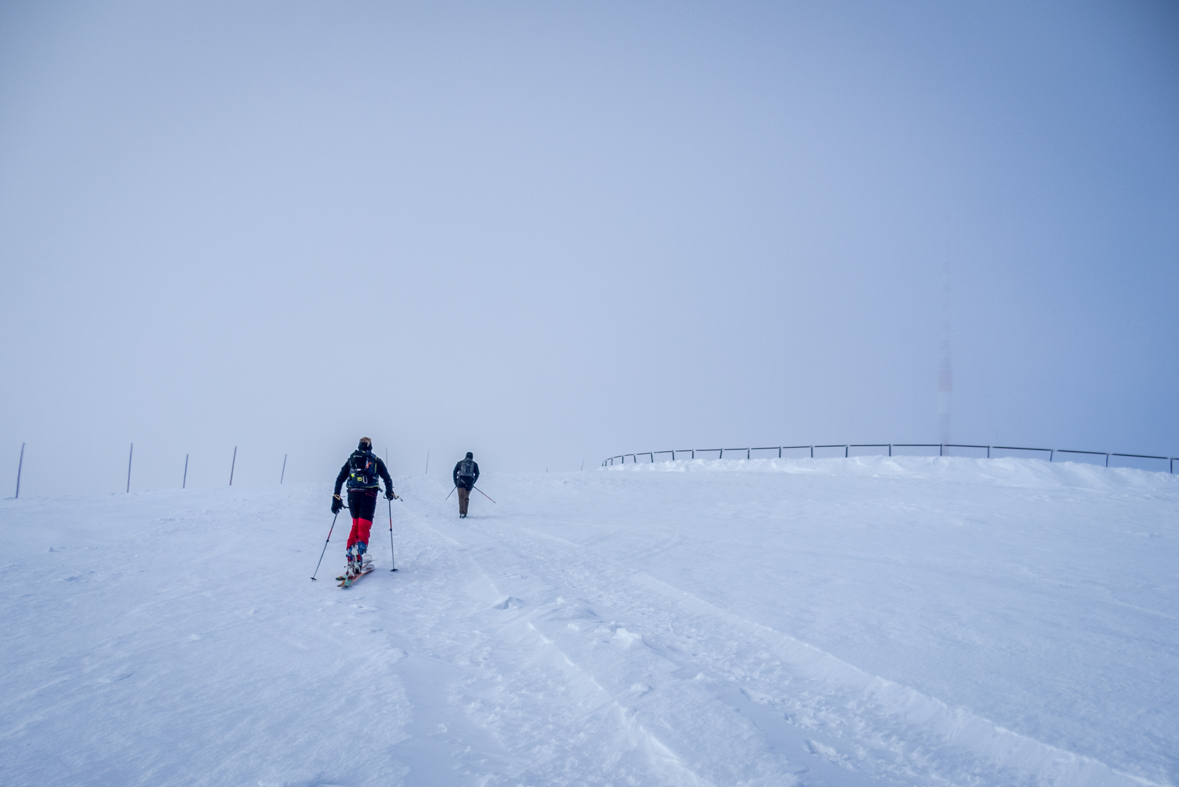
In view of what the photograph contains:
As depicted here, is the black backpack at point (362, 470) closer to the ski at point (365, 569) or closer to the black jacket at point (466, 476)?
the ski at point (365, 569)

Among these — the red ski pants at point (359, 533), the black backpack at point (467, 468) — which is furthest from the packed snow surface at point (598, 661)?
the black backpack at point (467, 468)

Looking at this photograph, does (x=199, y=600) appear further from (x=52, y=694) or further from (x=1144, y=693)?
(x=1144, y=693)

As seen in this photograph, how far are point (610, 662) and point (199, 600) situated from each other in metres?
5.80

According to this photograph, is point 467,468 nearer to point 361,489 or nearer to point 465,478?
point 465,478

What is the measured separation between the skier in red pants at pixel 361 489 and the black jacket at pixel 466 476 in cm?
803

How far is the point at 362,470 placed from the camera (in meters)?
9.34

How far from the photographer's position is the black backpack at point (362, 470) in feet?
30.4

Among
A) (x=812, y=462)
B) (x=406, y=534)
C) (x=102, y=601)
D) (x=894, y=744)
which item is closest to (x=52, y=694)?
(x=102, y=601)

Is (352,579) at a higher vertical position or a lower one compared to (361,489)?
lower

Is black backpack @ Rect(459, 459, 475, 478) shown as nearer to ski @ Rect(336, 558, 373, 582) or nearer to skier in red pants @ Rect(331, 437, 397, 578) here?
ski @ Rect(336, 558, 373, 582)

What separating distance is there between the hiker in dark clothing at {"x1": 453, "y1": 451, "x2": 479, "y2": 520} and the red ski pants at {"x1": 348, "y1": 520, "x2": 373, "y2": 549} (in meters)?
8.18

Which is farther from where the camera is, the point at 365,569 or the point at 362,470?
the point at 362,470

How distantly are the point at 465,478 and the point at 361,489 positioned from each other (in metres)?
8.71

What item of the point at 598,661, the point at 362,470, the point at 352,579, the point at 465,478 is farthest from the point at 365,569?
the point at 465,478
